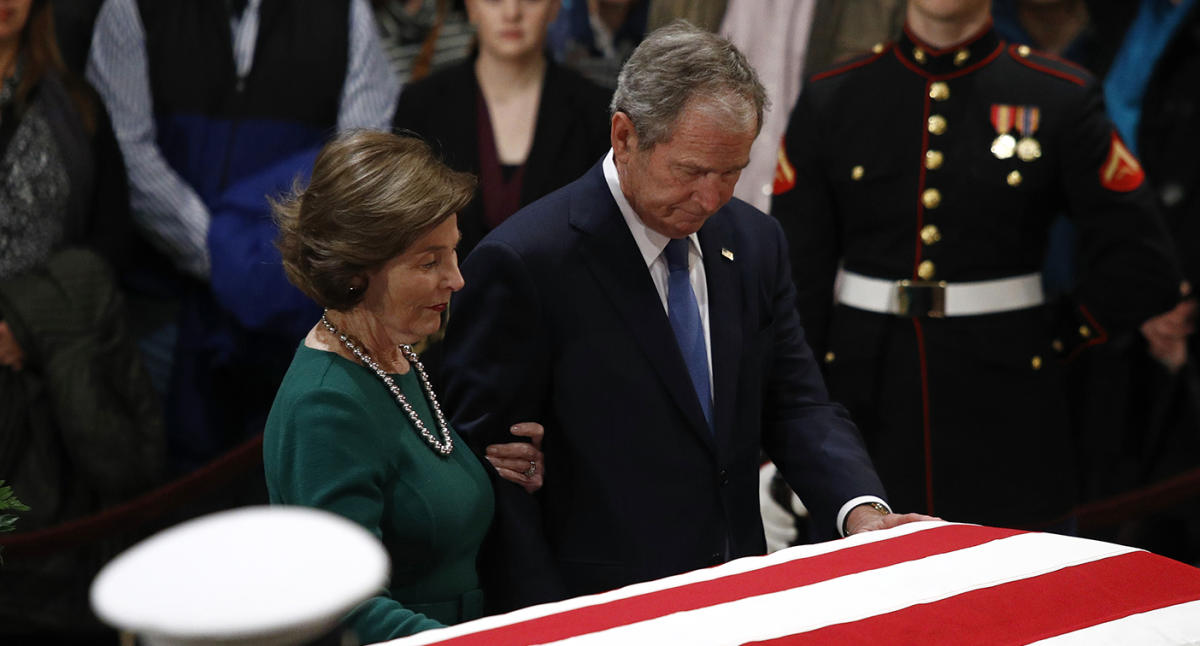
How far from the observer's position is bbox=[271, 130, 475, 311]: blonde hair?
176cm

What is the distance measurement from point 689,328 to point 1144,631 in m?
0.78

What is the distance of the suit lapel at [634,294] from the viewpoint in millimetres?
2092

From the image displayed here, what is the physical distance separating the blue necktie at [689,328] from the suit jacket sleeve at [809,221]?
0.96m

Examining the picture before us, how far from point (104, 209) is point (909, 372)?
1925mm

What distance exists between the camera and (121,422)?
3.37 meters

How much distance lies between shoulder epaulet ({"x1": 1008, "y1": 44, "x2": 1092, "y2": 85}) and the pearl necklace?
5.34 feet

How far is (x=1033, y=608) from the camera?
64.9 inches

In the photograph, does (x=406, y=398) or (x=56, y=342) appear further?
(x=56, y=342)

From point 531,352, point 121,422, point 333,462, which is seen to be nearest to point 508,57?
point 121,422

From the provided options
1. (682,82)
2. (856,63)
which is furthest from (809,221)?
(682,82)

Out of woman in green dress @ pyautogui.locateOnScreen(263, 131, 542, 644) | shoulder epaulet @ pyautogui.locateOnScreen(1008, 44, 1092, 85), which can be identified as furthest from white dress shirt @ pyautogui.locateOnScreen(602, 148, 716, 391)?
shoulder epaulet @ pyautogui.locateOnScreen(1008, 44, 1092, 85)

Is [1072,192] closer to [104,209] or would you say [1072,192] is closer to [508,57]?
[508,57]

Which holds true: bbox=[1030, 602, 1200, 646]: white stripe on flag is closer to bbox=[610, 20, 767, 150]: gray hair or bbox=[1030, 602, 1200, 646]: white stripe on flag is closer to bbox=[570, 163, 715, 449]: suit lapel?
bbox=[570, 163, 715, 449]: suit lapel

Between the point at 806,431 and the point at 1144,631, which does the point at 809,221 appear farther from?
the point at 1144,631
